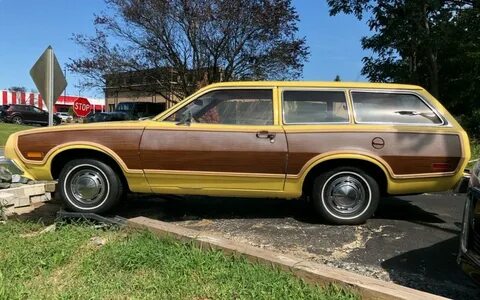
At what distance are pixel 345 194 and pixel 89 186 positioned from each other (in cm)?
285

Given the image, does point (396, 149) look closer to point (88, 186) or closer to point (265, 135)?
point (265, 135)

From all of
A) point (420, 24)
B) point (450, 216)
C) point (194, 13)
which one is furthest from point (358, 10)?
point (194, 13)

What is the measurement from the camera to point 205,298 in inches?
150

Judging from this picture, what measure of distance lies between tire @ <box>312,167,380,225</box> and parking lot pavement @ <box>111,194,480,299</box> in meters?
0.12

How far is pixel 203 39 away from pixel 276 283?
20709 mm

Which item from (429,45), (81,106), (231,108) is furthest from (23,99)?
(231,108)

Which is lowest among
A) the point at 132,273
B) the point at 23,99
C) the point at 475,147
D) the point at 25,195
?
the point at 132,273

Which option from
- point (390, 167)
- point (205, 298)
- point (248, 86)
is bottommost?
point (205, 298)

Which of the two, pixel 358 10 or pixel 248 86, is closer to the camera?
pixel 248 86

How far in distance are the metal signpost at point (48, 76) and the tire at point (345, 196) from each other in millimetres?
4985

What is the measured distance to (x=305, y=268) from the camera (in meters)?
3.96

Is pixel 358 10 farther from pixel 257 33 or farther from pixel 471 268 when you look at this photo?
pixel 471 268

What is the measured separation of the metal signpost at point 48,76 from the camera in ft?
28.0

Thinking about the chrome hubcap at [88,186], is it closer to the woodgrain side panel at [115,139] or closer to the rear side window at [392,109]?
the woodgrain side panel at [115,139]
